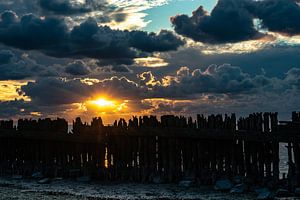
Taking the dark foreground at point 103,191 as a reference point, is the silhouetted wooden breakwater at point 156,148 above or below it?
above


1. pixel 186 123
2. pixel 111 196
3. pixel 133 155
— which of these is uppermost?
pixel 186 123

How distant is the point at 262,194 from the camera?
14984 millimetres

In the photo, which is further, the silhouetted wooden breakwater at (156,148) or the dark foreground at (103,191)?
the silhouetted wooden breakwater at (156,148)

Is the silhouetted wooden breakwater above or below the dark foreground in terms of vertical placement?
above

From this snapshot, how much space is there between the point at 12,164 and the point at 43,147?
209cm

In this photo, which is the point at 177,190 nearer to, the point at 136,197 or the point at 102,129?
the point at 136,197

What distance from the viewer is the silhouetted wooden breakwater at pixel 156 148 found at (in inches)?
654

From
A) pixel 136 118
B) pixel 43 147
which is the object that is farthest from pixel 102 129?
pixel 43 147

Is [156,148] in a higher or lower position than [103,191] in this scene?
higher

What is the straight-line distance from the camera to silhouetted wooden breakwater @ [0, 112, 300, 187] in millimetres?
16609

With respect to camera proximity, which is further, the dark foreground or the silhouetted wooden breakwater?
the silhouetted wooden breakwater

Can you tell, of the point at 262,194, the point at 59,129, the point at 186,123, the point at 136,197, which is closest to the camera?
the point at 262,194

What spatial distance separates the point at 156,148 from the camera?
18828 millimetres

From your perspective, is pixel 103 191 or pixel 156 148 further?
pixel 156 148
